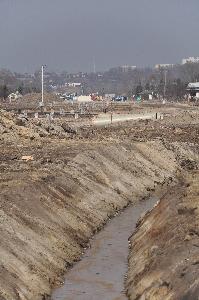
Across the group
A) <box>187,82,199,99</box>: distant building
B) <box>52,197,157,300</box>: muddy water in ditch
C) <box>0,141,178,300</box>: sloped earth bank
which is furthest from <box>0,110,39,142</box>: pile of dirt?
<box>187,82,199,99</box>: distant building

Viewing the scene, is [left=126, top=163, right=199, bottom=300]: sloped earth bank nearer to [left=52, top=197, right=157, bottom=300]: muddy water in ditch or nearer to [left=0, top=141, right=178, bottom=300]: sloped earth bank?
[left=52, top=197, right=157, bottom=300]: muddy water in ditch

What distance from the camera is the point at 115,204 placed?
39.6m

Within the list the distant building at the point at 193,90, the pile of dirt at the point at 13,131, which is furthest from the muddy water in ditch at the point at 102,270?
the distant building at the point at 193,90

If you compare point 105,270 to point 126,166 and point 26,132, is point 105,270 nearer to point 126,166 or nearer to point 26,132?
point 126,166

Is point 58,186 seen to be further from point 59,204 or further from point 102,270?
point 102,270

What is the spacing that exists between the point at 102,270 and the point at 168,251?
150 inches

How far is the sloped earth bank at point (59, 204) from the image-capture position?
24.2m

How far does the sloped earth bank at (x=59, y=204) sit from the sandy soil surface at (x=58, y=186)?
52mm

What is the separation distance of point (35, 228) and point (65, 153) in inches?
784

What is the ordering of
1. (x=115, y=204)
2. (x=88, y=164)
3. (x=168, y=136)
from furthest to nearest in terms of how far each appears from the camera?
(x=168, y=136) < (x=88, y=164) < (x=115, y=204)

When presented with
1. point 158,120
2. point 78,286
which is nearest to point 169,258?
point 78,286

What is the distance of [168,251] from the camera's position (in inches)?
973

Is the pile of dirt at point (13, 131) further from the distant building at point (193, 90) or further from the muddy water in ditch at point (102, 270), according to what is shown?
the distant building at point (193, 90)

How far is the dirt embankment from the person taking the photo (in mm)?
21270
